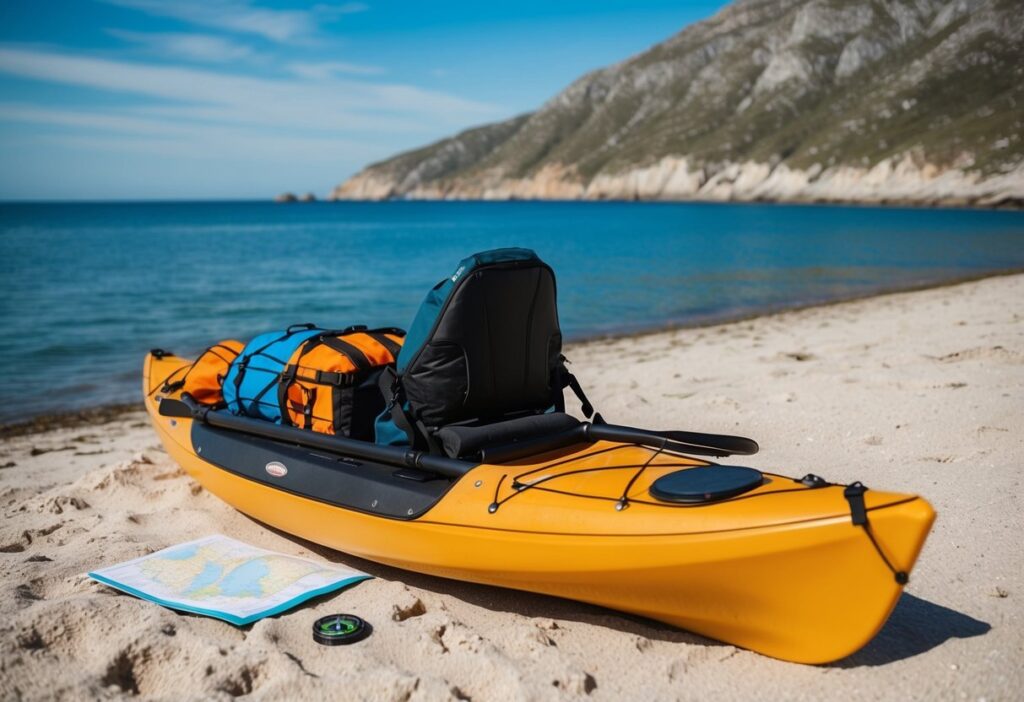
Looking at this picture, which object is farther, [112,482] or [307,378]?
[112,482]

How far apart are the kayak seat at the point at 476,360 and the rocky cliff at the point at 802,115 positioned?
7119 centimetres

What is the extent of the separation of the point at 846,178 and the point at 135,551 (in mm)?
93823

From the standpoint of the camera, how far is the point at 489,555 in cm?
383

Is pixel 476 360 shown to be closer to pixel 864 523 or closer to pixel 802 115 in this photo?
pixel 864 523

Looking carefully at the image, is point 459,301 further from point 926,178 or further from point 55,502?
point 926,178

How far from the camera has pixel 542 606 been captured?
160 inches

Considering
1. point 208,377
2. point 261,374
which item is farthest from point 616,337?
point 261,374

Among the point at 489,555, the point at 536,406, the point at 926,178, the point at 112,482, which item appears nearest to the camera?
the point at 489,555

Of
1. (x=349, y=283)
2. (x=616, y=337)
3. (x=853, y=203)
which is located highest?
(x=853, y=203)

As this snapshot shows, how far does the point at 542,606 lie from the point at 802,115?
118 meters

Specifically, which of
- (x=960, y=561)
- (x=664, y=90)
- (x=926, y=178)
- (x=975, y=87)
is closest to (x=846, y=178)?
(x=926, y=178)

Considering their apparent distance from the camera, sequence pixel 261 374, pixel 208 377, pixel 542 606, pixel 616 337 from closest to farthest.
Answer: pixel 542 606
pixel 261 374
pixel 208 377
pixel 616 337

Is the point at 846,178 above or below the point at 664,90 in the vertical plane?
below

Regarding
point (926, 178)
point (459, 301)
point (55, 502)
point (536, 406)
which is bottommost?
point (55, 502)
